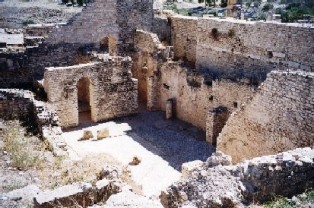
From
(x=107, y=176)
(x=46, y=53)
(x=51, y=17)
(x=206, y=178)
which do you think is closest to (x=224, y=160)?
(x=206, y=178)

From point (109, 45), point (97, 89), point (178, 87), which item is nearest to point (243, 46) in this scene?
point (178, 87)

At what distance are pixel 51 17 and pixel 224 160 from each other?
30.3 metres

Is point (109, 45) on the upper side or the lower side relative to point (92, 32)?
lower

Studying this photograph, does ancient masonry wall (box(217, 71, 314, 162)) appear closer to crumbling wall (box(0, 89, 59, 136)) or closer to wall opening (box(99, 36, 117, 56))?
crumbling wall (box(0, 89, 59, 136))

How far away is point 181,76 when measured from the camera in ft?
56.7

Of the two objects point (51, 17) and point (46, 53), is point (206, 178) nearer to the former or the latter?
point (46, 53)

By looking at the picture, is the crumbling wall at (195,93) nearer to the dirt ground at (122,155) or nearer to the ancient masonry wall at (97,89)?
the dirt ground at (122,155)

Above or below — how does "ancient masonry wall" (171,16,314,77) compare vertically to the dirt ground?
above

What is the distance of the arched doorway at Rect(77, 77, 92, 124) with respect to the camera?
1834 cm

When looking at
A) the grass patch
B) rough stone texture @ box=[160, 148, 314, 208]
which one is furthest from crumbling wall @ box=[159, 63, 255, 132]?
rough stone texture @ box=[160, 148, 314, 208]

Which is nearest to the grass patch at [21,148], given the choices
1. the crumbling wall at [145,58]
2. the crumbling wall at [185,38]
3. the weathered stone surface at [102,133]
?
the weathered stone surface at [102,133]

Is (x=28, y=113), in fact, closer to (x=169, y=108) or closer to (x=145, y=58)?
(x=169, y=108)

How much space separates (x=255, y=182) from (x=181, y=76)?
1094cm

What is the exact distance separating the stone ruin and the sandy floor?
0.60m
